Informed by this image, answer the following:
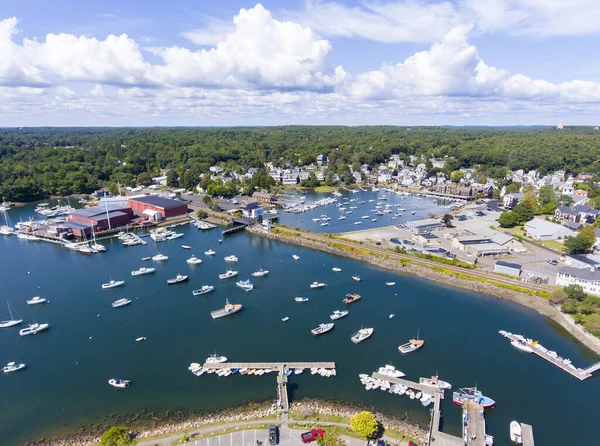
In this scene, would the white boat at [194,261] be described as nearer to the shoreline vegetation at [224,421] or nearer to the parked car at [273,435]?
the shoreline vegetation at [224,421]

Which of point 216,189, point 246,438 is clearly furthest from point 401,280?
point 216,189

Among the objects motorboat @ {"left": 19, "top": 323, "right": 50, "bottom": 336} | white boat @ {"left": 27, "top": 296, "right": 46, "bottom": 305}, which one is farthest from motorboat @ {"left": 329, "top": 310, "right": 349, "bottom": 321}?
white boat @ {"left": 27, "top": 296, "right": 46, "bottom": 305}

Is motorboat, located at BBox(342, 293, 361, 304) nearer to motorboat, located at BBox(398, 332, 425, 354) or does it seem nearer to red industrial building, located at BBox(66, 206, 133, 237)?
motorboat, located at BBox(398, 332, 425, 354)

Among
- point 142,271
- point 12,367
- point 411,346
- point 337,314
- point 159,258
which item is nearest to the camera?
point 12,367

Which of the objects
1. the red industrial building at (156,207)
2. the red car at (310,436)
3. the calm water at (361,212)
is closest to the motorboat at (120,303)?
the red car at (310,436)

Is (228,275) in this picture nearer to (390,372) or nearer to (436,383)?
(390,372)

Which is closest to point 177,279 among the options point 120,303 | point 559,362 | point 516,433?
point 120,303
